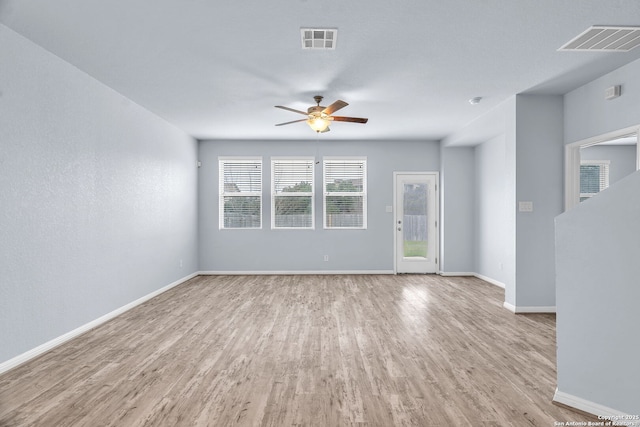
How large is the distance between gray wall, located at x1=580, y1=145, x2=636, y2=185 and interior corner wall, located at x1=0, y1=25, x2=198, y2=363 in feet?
25.8

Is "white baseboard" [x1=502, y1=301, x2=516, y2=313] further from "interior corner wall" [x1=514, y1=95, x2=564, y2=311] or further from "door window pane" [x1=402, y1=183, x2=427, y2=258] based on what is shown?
"door window pane" [x1=402, y1=183, x2=427, y2=258]

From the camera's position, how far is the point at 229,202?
7.11m

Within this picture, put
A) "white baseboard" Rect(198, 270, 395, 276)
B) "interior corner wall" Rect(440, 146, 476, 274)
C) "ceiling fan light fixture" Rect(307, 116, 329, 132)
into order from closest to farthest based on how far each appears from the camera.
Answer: "ceiling fan light fixture" Rect(307, 116, 329, 132) → "interior corner wall" Rect(440, 146, 476, 274) → "white baseboard" Rect(198, 270, 395, 276)

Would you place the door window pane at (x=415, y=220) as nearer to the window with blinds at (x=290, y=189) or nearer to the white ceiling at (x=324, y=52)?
the window with blinds at (x=290, y=189)

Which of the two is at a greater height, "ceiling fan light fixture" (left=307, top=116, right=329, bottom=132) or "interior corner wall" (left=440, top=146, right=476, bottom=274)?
"ceiling fan light fixture" (left=307, top=116, right=329, bottom=132)

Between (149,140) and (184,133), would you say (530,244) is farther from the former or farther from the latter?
(184,133)

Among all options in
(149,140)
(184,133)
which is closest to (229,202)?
(184,133)

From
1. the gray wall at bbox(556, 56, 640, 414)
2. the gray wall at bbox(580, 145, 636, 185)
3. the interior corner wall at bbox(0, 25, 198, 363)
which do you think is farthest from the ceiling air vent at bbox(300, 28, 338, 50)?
the gray wall at bbox(580, 145, 636, 185)

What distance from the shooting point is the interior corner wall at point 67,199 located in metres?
2.79

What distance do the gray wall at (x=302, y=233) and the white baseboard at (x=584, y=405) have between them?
15.8 feet

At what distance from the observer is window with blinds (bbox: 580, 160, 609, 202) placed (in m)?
6.50

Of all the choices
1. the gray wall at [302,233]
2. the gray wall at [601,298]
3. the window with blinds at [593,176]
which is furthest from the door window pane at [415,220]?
the gray wall at [601,298]

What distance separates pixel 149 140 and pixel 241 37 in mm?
2894

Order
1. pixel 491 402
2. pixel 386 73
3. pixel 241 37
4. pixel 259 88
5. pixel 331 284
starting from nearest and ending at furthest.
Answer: pixel 491 402
pixel 241 37
pixel 386 73
pixel 259 88
pixel 331 284
